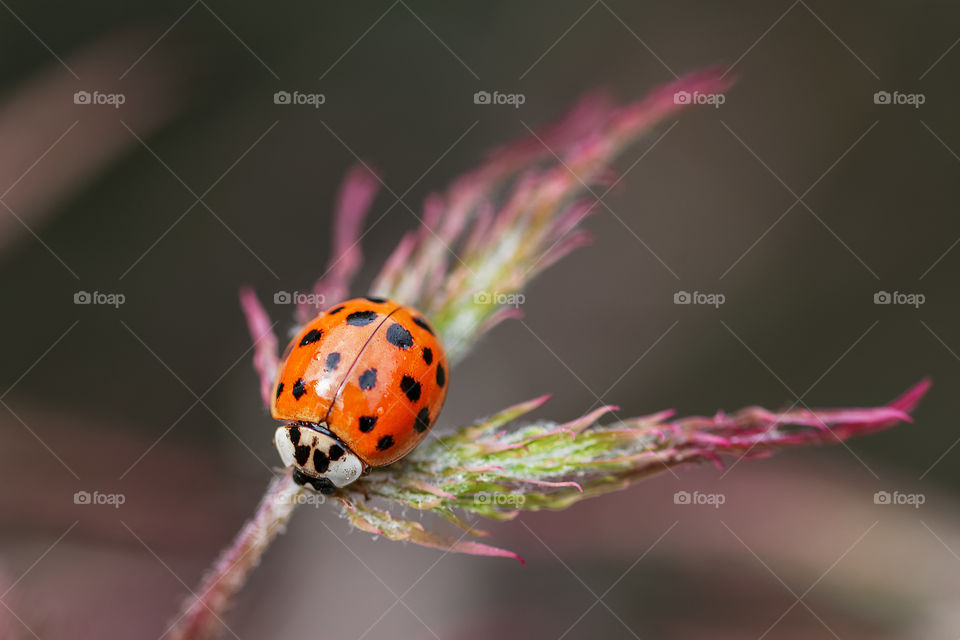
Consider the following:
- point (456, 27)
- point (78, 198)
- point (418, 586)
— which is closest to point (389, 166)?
point (456, 27)

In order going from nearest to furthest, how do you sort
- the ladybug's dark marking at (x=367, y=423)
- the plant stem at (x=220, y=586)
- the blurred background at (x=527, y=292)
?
the plant stem at (x=220, y=586)
the ladybug's dark marking at (x=367, y=423)
the blurred background at (x=527, y=292)

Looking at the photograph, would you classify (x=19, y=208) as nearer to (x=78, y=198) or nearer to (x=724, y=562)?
(x=78, y=198)

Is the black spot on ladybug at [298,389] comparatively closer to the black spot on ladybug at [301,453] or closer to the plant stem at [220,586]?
the black spot on ladybug at [301,453]

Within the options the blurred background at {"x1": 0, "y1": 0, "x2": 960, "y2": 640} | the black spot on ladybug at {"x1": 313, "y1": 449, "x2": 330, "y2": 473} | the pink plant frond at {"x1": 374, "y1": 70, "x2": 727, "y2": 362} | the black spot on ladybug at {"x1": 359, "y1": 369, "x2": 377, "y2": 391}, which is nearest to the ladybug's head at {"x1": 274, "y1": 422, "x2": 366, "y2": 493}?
the black spot on ladybug at {"x1": 313, "y1": 449, "x2": 330, "y2": 473}

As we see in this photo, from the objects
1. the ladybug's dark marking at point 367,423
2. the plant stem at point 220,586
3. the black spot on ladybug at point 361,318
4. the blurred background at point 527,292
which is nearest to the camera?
the plant stem at point 220,586

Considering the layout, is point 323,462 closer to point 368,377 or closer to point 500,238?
point 368,377

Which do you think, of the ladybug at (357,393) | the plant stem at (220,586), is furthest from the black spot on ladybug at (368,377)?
the plant stem at (220,586)

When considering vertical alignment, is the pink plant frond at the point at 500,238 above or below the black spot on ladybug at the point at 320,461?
above
